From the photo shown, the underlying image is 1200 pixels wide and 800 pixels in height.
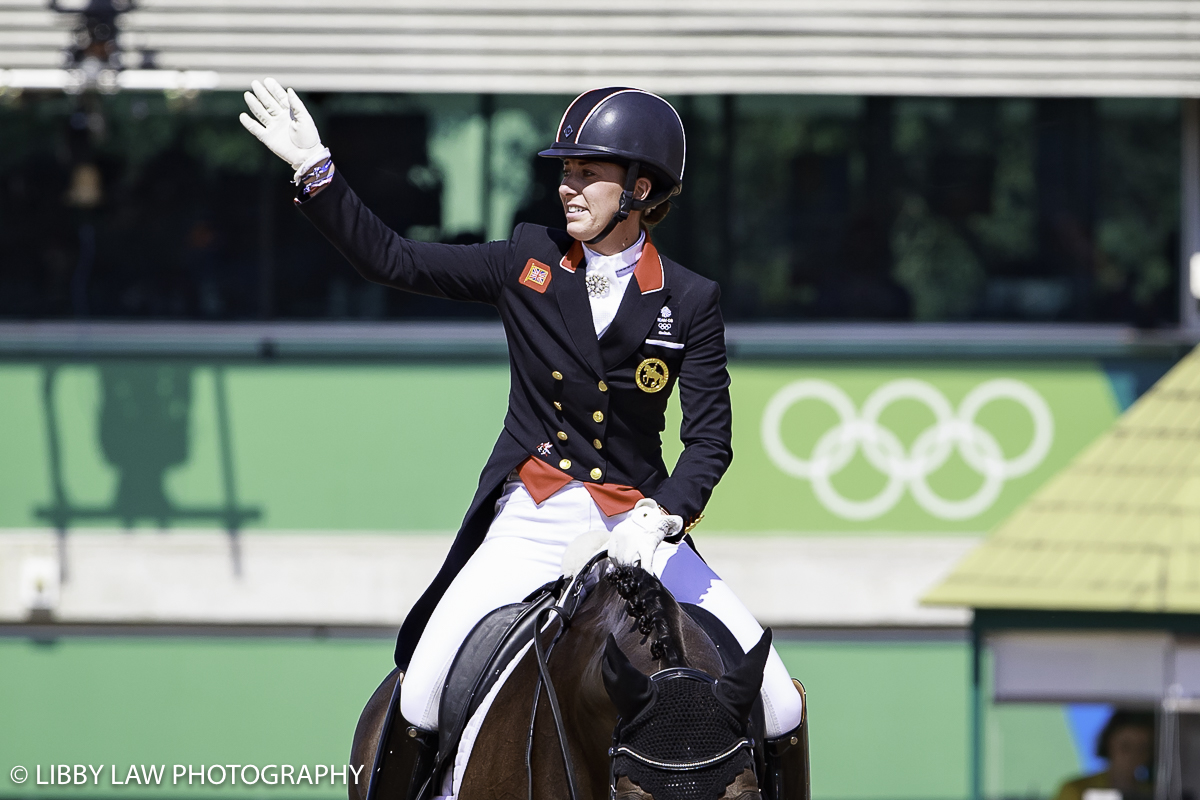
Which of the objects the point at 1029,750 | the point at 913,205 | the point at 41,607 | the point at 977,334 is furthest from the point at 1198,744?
the point at 41,607

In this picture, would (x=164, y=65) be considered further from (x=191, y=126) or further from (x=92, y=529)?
(x=92, y=529)

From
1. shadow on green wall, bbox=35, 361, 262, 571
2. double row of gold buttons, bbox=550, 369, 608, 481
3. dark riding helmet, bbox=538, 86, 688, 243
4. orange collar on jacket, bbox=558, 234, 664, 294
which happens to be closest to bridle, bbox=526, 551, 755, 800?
double row of gold buttons, bbox=550, 369, 608, 481

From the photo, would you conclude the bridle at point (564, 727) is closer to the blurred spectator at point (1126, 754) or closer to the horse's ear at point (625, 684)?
the horse's ear at point (625, 684)

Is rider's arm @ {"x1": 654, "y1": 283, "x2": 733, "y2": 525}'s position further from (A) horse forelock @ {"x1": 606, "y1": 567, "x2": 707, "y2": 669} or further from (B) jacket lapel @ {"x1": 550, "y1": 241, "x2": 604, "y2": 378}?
(A) horse forelock @ {"x1": 606, "y1": 567, "x2": 707, "y2": 669}

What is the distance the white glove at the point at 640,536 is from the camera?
11.0 ft

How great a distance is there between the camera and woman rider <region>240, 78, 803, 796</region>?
3.80 meters

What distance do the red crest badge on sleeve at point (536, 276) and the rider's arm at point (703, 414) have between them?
0.40 m

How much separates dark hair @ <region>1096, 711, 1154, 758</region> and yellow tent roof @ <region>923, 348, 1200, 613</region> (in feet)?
2.60

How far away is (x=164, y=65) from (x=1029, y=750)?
6.83 meters

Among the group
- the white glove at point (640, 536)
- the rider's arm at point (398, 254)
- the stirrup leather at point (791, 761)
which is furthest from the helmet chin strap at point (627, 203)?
the stirrup leather at point (791, 761)

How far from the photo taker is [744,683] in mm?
2928

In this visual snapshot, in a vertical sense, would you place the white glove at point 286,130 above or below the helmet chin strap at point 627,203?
above

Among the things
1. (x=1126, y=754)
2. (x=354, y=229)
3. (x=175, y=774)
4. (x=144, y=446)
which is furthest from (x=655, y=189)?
(x=1126, y=754)

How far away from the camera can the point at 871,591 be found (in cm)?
954
